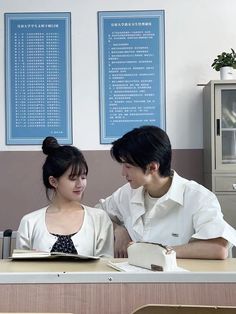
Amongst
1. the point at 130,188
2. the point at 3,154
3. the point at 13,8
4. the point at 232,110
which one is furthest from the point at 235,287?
the point at 13,8

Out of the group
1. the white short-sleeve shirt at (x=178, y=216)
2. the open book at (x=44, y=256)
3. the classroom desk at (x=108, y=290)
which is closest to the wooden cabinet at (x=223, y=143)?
the white short-sleeve shirt at (x=178, y=216)

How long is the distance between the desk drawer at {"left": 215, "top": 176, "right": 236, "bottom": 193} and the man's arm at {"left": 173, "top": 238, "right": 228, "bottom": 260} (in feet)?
4.91

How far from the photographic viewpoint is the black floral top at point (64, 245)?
5.69ft

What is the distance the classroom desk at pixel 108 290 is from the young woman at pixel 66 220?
1.75 ft

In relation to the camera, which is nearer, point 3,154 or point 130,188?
point 130,188

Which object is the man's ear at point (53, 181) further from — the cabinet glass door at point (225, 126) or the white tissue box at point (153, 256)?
the cabinet glass door at point (225, 126)

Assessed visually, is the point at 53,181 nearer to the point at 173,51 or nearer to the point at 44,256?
the point at 44,256

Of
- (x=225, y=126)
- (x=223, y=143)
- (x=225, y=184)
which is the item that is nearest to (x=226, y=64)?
(x=225, y=126)

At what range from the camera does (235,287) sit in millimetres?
1187

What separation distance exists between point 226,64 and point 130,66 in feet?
2.20

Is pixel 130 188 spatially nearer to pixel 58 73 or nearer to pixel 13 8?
pixel 58 73

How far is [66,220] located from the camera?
1.84m

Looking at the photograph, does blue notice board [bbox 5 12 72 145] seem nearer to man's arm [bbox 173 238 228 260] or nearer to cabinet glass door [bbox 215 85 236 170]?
cabinet glass door [bbox 215 85 236 170]

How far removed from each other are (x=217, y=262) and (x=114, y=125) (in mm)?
1979
